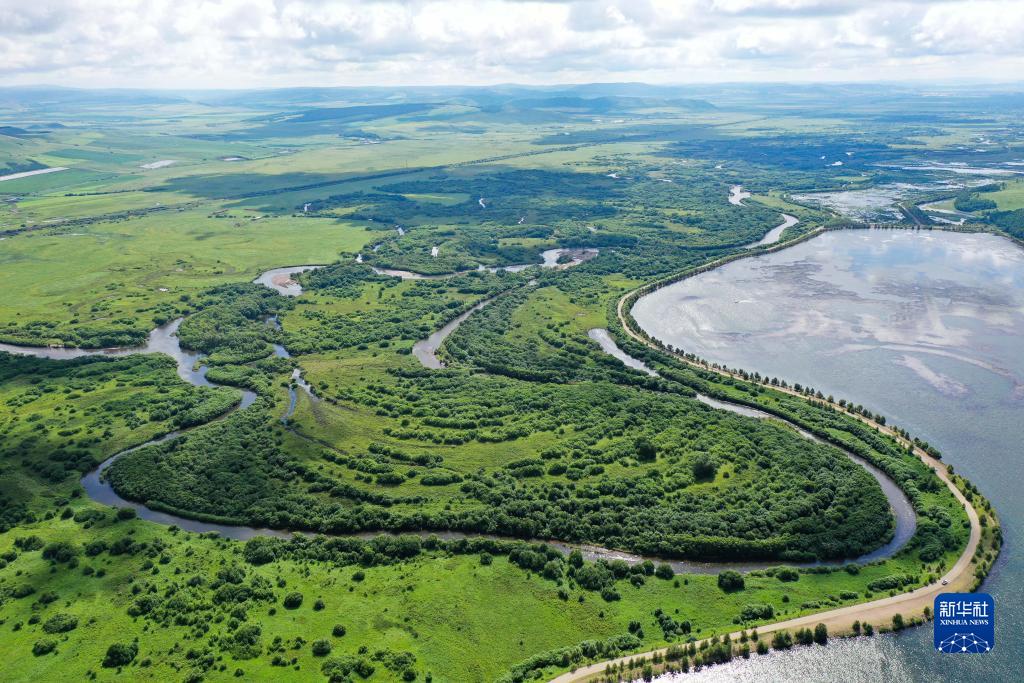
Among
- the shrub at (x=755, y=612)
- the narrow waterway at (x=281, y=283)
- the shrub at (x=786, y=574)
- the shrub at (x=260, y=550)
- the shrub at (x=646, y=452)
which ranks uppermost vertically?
the shrub at (x=646, y=452)

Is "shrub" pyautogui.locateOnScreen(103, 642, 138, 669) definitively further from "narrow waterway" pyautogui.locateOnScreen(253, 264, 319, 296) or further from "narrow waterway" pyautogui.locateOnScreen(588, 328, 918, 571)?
"narrow waterway" pyautogui.locateOnScreen(253, 264, 319, 296)

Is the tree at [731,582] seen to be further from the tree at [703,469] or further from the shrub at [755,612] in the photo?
the tree at [703,469]

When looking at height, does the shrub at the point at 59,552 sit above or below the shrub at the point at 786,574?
below

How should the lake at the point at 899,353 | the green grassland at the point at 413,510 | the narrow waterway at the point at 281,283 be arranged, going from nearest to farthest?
the lake at the point at 899,353 < the green grassland at the point at 413,510 < the narrow waterway at the point at 281,283

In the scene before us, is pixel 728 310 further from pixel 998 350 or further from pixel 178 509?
pixel 178 509

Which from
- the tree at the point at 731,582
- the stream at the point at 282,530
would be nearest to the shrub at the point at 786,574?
the stream at the point at 282,530

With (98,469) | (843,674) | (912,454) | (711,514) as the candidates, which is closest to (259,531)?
(98,469)

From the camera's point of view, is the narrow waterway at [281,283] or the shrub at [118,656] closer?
the shrub at [118,656]
